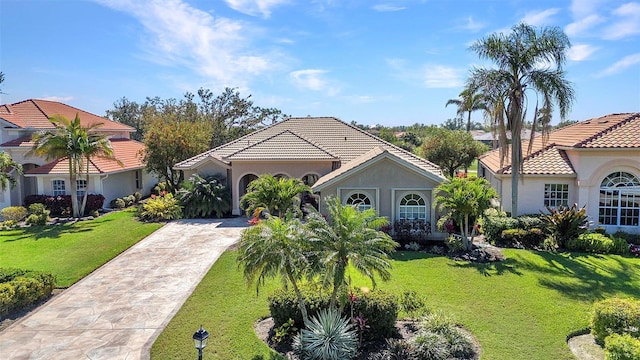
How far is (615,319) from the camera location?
929 centimetres

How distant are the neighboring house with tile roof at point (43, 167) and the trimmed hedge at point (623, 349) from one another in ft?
85.4

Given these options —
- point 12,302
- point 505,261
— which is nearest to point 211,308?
point 12,302

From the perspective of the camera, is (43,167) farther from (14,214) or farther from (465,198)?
(465,198)

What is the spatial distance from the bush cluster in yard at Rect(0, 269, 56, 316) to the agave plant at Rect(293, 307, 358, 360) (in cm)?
826

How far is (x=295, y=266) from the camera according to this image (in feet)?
28.6

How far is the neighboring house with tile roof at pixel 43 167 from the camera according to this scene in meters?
26.3

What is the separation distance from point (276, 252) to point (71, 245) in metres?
14.2

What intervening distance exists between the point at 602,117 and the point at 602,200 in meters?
9.66

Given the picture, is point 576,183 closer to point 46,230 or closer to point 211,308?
point 211,308

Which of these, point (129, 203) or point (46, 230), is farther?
point (129, 203)

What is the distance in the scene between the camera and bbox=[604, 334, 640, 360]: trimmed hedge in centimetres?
776

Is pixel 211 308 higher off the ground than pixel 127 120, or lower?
lower

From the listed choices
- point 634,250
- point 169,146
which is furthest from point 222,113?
point 634,250

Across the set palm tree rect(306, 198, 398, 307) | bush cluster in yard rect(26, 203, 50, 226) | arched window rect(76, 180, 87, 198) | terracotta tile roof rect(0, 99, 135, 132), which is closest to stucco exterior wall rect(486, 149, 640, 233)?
palm tree rect(306, 198, 398, 307)
